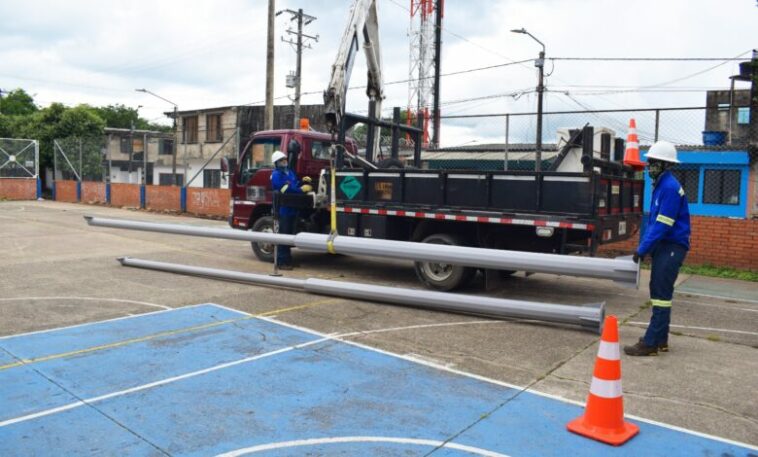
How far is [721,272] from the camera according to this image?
1204 centimetres

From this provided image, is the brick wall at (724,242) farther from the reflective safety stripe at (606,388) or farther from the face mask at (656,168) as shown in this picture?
the reflective safety stripe at (606,388)

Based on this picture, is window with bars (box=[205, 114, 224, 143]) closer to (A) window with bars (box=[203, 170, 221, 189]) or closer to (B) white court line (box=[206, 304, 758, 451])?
(A) window with bars (box=[203, 170, 221, 189])

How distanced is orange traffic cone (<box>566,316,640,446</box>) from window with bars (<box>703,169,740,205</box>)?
24088mm

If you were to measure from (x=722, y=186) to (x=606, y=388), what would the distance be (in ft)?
80.9

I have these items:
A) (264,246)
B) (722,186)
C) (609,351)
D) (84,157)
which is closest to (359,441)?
(609,351)

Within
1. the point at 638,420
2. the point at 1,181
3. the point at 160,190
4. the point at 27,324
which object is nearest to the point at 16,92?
the point at 1,181

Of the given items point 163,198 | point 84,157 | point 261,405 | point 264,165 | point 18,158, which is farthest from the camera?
point 18,158

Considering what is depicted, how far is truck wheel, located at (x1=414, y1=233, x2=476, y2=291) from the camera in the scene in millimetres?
8977

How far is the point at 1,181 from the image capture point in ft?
105

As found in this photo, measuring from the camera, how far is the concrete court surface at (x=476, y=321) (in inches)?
206

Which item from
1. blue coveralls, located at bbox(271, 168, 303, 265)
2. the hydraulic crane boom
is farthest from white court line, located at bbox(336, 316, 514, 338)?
the hydraulic crane boom

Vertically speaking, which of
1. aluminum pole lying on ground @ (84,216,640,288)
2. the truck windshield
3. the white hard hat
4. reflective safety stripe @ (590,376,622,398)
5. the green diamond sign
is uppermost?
the truck windshield

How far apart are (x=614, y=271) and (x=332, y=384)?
3154 millimetres

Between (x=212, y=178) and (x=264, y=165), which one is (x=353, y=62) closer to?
(x=264, y=165)
